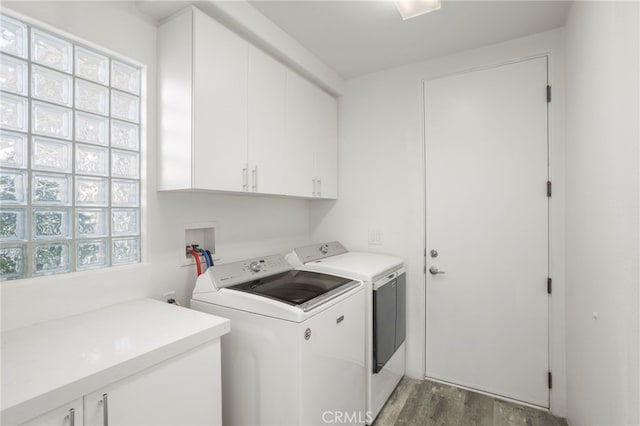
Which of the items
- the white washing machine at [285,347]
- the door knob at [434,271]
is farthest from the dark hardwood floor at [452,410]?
the door knob at [434,271]

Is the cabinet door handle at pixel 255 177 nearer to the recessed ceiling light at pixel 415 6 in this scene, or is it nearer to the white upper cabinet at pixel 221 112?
the white upper cabinet at pixel 221 112

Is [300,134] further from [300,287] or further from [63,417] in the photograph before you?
[63,417]

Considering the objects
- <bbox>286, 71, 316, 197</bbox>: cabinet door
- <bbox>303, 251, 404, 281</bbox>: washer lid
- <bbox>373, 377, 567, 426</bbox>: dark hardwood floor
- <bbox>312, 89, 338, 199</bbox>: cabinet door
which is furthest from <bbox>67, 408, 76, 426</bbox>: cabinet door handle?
<bbox>312, 89, 338, 199</bbox>: cabinet door

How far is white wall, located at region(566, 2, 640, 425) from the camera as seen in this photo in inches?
38.4

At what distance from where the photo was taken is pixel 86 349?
1.03 m

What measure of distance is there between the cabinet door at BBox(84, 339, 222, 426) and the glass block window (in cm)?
73

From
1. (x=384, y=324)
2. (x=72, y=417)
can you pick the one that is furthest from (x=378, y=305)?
(x=72, y=417)

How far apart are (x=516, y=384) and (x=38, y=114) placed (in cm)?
314

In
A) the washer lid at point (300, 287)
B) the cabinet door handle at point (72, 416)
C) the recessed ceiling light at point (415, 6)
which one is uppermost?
the recessed ceiling light at point (415, 6)

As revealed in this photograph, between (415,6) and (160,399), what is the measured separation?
84.7 inches

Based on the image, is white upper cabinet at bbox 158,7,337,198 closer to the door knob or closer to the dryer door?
the dryer door

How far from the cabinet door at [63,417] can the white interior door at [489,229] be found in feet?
7.20

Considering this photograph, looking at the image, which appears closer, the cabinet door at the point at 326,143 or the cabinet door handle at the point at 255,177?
the cabinet door handle at the point at 255,177

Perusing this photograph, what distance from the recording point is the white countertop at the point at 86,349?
81cm
